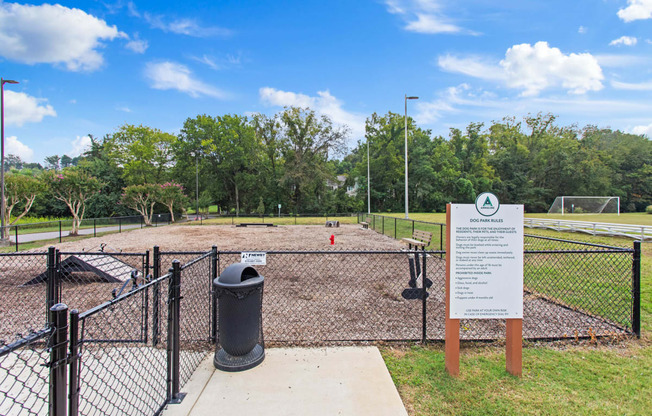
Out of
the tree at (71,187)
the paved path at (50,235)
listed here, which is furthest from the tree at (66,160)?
the tree at (71,187)

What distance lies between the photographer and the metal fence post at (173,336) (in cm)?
273

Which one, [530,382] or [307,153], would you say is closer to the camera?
[530,382]

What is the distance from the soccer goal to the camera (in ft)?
118

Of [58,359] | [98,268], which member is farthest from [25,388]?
[98,268]

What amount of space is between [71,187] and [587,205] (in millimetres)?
47943

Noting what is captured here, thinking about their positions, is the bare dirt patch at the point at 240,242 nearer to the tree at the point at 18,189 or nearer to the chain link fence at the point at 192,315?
the chain link fence at the point at 192,315

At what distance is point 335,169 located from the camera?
50906 millimetres

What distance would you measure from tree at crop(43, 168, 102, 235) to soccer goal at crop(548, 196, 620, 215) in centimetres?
4280

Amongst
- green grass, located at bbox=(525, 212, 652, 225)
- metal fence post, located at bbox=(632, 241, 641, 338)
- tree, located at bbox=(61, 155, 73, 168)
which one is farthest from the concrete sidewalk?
tree, located at bbox=(61, 155, 73, 168)

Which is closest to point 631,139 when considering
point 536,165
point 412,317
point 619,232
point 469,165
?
point 536,165

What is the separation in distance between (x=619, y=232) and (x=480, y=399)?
52.0 feet

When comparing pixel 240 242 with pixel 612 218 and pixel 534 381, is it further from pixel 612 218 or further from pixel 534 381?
pixel 612 218

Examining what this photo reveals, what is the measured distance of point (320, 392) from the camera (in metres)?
2.93

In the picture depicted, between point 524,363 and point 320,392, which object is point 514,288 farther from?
point 320,392
